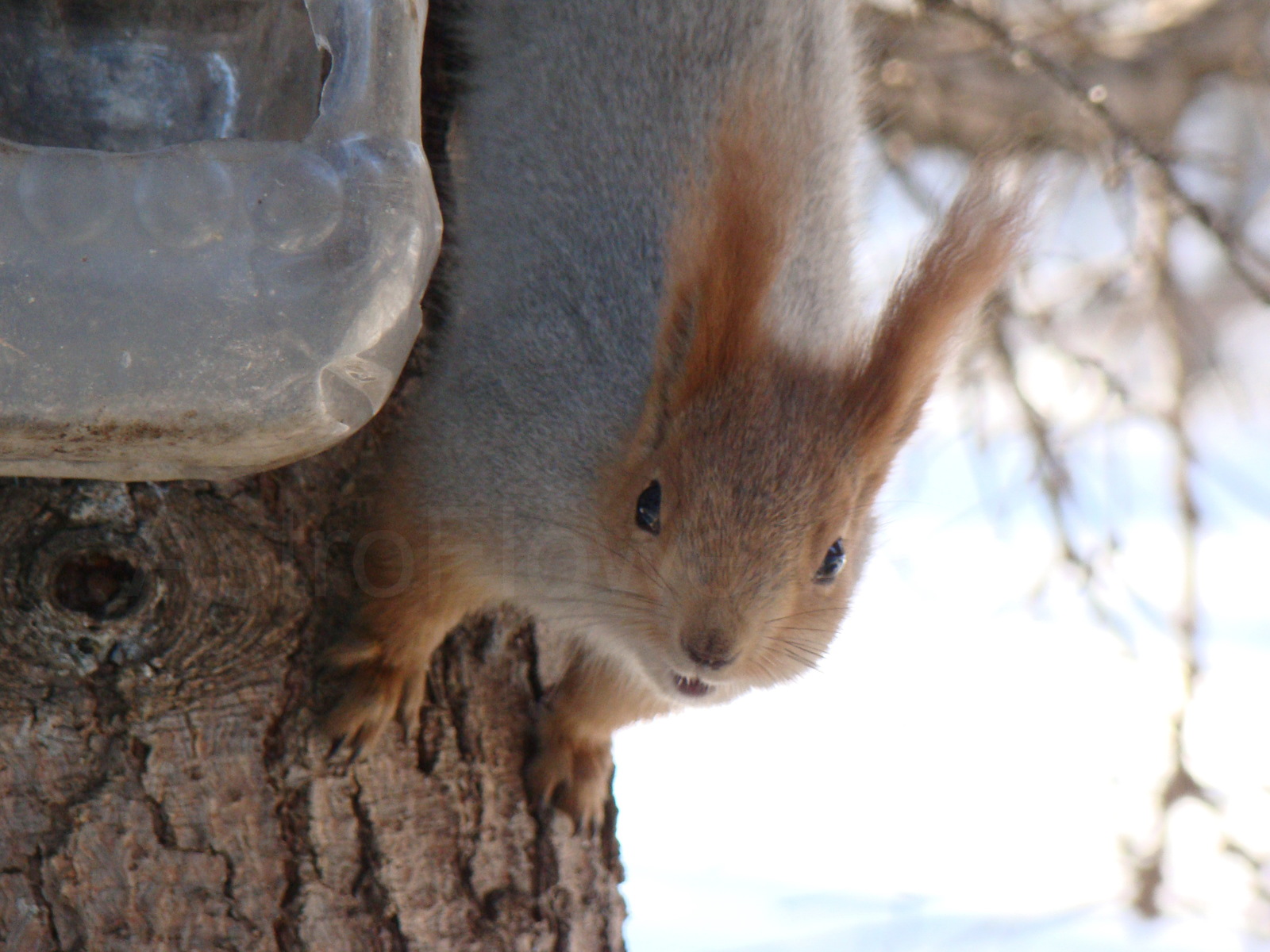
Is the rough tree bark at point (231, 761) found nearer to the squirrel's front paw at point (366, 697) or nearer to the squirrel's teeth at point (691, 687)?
the squirrel's front paw at point (366, 697)

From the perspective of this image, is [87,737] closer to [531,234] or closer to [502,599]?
[502,599]

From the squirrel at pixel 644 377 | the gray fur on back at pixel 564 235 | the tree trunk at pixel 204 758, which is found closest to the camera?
the tree trunk at pixel 204 758

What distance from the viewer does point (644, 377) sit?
1.63m

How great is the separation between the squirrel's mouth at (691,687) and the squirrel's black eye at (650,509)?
0.18 metres

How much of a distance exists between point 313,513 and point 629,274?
1.60 feet

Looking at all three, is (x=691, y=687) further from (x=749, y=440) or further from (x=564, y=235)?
(x=564, y=235)

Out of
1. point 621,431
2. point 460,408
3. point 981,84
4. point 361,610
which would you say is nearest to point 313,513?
point 361,610

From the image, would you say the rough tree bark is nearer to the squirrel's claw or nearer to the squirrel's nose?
the squirrel's claw

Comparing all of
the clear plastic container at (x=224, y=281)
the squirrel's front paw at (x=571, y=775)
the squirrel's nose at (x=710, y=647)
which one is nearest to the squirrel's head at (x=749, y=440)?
the squirrel's nose at (x=710, y=647)

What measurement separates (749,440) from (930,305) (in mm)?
244

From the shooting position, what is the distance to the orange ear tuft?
1440 mm

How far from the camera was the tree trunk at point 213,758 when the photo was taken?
1.21 meters

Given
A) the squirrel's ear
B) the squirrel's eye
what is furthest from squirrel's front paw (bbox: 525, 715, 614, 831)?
the squirrel's ear

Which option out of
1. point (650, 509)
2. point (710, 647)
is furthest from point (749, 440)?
point (710, 647)
